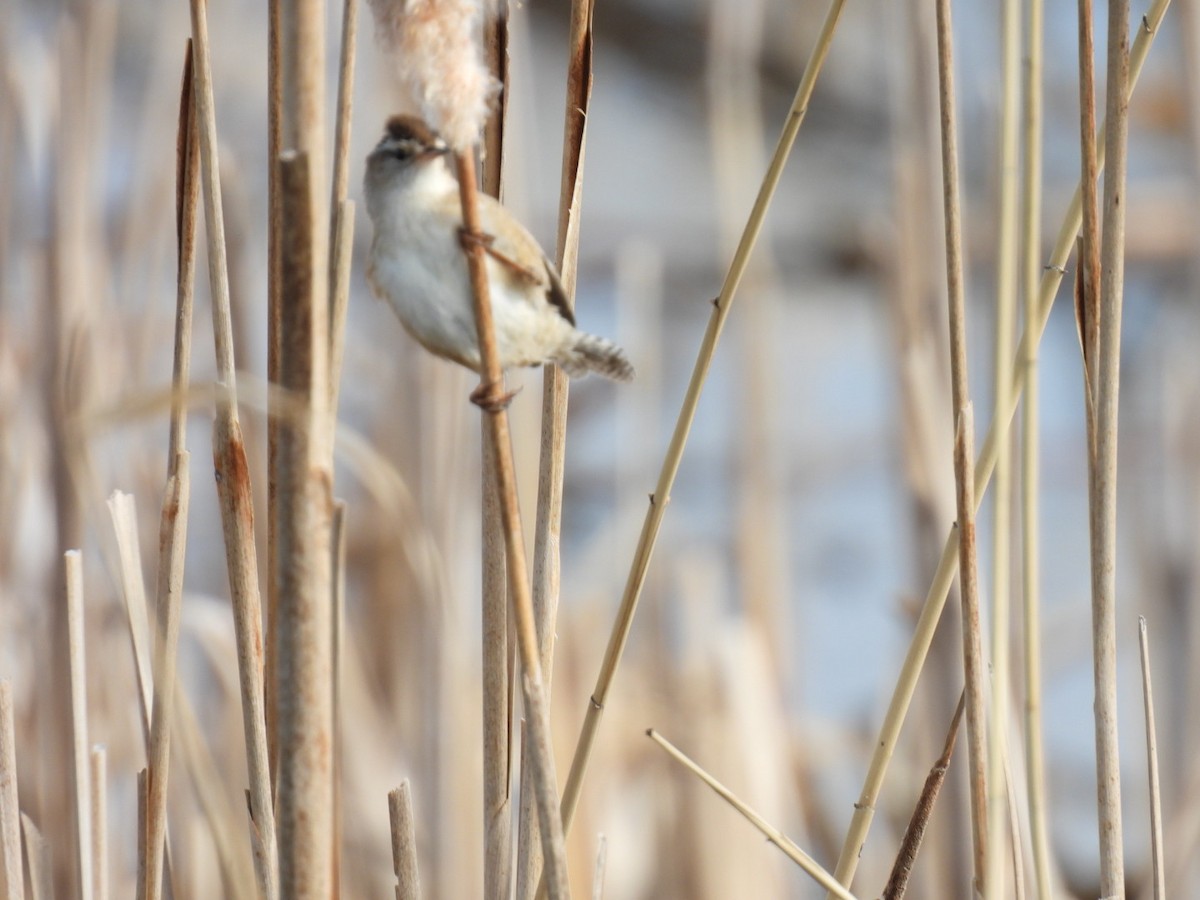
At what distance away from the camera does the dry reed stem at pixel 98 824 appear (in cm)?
88

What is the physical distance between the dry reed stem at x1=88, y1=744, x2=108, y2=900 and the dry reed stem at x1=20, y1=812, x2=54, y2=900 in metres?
0.06

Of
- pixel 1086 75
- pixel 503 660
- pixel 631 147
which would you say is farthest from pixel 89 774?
pixel 631 147

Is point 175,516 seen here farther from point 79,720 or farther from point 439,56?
point 439,56

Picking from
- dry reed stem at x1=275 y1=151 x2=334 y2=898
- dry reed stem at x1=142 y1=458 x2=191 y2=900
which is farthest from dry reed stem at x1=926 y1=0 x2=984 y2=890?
dry reed stem at x1=142 y1=458 x2=191 y2=900

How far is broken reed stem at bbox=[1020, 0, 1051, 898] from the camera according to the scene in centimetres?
70

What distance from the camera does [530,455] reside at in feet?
4.52

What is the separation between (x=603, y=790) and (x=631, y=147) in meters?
4.02

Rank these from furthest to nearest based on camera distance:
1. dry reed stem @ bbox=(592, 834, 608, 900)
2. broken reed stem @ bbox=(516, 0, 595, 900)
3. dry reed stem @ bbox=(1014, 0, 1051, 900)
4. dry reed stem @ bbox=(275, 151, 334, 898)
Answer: dry reed stem @ bbox=(592, 834, 608, 900) < broken reed stem @ bbox=(516, 0, 595, 900) < dry reed stem @ bbox=(1014, 0, 1051, 900) < dry reed stem @ bbox=(275, 151, 334, 898)

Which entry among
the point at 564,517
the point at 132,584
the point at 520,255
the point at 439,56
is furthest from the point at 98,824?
the point at 564,517

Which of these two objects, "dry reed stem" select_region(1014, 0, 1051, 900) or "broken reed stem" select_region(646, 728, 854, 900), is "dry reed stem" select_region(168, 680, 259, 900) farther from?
"dry reed stem" select_region(1014, 0, 1051, 900)

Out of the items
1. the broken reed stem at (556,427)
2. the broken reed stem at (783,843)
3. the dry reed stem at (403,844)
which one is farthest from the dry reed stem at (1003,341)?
the dry reed stem at (403,844)

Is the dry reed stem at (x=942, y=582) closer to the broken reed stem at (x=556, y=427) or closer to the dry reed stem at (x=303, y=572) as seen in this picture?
the broken reed stem at (x=556, y=427)

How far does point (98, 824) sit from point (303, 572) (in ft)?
1.41

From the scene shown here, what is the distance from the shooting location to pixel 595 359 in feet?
3.08
